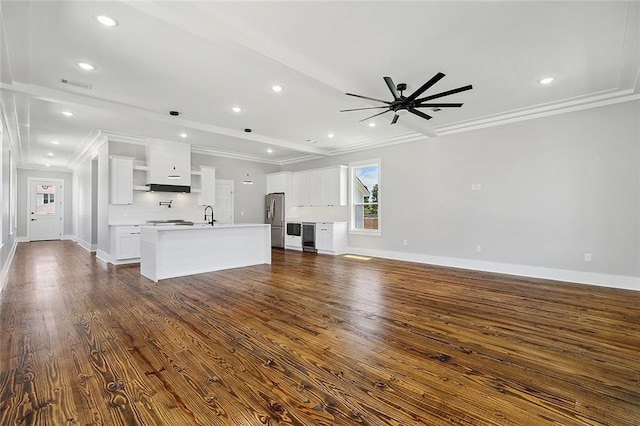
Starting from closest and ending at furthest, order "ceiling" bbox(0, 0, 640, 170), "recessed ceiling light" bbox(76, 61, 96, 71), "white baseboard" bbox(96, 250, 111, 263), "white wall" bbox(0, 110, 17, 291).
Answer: "ceiling" bbox(0, 0, 640, 170)
"recessed ceiling light" bbox(76, 61, 96, 71)
"white wall" bbox(0, 110, 17, 291)
"white baseboard" bbox(96, 250, 111, 263)

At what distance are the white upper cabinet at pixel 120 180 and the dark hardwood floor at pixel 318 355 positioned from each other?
2.41 meters

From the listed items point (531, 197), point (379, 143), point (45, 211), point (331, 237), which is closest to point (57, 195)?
point (45, 211)

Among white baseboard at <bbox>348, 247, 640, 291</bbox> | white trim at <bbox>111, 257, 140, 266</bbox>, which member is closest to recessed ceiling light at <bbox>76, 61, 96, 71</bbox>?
white trim at <bbox>111, 257, 140, 266</bbox>

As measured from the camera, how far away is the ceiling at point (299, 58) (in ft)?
8.85

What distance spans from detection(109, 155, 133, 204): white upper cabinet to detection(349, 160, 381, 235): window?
17.4ft

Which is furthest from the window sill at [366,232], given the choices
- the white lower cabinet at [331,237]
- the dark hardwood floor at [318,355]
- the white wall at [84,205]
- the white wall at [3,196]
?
the white wall at [84,205]

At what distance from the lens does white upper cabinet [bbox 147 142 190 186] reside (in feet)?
22.6

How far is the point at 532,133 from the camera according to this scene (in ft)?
17.3

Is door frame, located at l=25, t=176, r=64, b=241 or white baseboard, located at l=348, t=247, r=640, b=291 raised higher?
door frame, located at l=25, t=176, r=64, b=241

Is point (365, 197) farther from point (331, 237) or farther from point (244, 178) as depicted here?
point (244, 178)

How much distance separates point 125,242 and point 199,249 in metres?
2.17

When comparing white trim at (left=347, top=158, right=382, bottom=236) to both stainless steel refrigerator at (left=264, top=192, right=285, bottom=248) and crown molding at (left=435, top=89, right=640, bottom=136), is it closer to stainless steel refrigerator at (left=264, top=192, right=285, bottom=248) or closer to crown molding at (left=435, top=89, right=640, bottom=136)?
crown molding at (left=435, top=89, right=640, bottom=136)

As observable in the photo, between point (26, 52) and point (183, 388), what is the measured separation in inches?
153

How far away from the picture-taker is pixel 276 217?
9.42m
